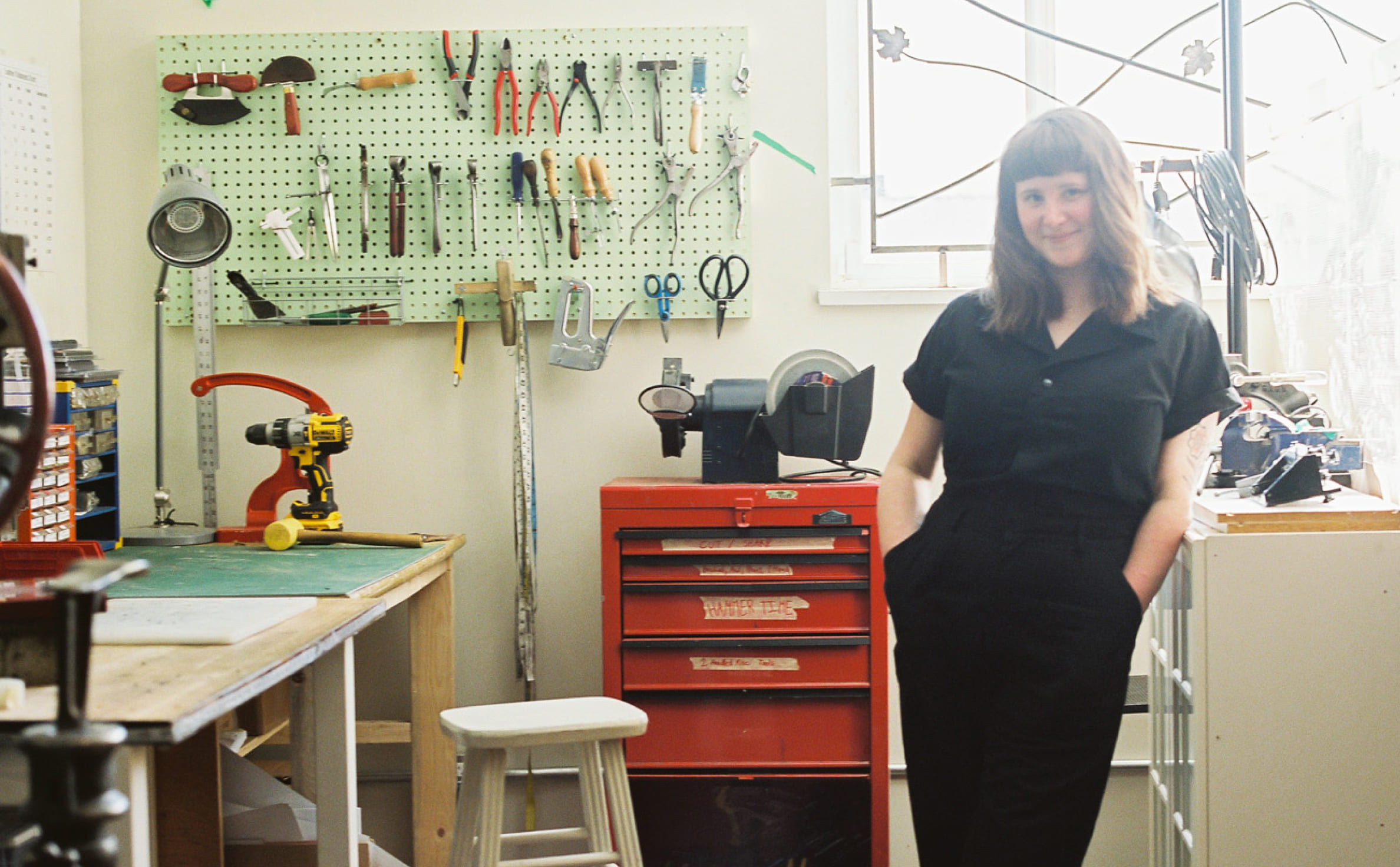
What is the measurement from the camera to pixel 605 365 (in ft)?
9.05

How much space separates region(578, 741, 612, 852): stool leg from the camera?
1843 mm

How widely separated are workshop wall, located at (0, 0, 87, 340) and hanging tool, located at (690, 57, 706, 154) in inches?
54.1

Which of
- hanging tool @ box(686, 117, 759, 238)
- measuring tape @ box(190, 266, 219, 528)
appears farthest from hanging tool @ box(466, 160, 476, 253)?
measuring tape @ box(190, 266, 219, 528)

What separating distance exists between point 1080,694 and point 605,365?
1484 mm

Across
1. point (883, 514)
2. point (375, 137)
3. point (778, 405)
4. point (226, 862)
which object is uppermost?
point (375, 137)

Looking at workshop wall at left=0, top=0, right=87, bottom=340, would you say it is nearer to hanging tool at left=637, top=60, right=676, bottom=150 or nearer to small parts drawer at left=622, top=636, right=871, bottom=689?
hanging tool at left=637, top=60, right=676, bottom=150

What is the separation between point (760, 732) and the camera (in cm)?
234

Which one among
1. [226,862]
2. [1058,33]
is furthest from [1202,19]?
[226,862]

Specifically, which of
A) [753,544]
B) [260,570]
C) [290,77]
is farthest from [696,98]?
[260,570]

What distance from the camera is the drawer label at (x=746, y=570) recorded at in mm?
Answer: 2346

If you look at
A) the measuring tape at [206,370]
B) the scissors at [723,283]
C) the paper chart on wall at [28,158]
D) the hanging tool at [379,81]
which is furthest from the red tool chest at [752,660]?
the paper chart on wall at [28,158]

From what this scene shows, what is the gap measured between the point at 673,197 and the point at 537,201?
32 cm

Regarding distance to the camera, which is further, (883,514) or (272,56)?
(272,56)

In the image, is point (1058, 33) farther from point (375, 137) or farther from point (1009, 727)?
point (1009, 727)
